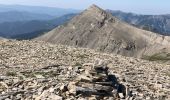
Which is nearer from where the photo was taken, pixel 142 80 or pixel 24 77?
pixel 24 77

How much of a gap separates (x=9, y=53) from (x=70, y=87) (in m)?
24.3

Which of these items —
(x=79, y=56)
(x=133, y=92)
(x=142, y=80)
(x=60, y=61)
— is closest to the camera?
(x=133, y=92)

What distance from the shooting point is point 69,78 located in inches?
1244

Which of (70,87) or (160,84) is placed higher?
(70,87)

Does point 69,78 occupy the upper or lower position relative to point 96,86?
lower

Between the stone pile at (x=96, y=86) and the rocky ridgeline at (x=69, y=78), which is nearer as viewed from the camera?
the stone pile at (x=96, y=86)

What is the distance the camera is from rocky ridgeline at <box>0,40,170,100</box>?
86.3 feet

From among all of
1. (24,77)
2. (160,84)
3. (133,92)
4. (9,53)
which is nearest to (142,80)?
(160,84)

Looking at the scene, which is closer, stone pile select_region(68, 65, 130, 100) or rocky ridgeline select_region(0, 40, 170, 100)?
stone pile select_region(68, 65, 130, 100)

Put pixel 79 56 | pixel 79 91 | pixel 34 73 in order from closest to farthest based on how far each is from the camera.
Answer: pixel 79 91 < pixel 34 73 < pixel 79 56

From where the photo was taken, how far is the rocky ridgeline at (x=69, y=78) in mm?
26312

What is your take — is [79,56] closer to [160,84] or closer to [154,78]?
[154,78]

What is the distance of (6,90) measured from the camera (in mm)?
28672

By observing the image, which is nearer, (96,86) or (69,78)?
(96,86)
